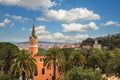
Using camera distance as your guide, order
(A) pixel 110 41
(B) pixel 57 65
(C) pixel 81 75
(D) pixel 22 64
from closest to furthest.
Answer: (C) pixel 81 75 < (D) pixel 22 64 < (B) pixel 57 65 < (A) pixel 110 41

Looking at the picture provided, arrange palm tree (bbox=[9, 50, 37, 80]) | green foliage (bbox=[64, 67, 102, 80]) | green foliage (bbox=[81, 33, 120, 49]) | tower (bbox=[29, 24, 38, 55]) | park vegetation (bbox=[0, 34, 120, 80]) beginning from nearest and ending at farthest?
green foliage (bbox=[64, 67, 102, 80]) → park vegetation (bbox=[0, 34, 120, 80]) → palm tree (bbox=[9, 50, 37, 80]) → tower (bbox=[29, 24, 38, 55]) → green foliage (bbox=[81, 33, 120, 49])

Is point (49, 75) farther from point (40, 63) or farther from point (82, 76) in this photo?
point (82, 76)

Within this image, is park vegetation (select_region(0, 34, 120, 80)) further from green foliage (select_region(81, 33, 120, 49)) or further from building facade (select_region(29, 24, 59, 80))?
green foliage (select_region(81, 33, 120, 49))

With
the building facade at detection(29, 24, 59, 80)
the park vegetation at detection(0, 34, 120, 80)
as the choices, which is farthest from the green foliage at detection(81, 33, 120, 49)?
the building facade at detection(29, 24, 59, 80)

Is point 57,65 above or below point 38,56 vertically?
below

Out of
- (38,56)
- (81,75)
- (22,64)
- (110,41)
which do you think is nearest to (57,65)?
(22,64)

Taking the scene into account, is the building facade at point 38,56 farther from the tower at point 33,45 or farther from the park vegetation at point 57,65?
the park vegetation at point 57,65

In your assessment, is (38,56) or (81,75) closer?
(81,75)

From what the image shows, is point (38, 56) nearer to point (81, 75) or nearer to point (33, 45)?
point (33, 45)

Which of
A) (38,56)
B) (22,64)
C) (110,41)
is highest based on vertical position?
(110,41)

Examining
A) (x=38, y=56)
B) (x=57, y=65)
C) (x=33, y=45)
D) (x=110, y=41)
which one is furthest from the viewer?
(x=110, y=41)

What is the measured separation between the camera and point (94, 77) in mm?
28891

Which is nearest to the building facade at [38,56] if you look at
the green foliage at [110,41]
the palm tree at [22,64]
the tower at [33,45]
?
the tower at [33,45]

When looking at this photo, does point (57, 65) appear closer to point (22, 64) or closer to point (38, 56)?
point (22, 64)
